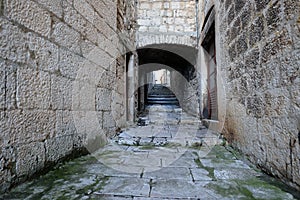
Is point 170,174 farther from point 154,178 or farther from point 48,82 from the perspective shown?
point 48,82

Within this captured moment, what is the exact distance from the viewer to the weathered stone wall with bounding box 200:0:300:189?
120cm

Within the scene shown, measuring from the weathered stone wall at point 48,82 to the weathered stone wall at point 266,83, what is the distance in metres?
1.59

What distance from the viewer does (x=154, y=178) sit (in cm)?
142

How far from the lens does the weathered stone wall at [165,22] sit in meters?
4.85

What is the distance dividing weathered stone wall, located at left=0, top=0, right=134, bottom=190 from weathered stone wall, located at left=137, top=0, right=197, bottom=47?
239cm

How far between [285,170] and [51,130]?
1.67 meters

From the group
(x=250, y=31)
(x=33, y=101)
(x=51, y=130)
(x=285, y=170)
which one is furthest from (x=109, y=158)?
(x=250, y=31)

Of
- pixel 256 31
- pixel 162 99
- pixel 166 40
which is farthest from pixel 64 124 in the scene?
pixel 162 99

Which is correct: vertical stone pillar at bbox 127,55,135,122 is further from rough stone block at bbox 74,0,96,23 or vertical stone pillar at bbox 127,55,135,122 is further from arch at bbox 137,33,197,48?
rough stone block at bbox 74,0,96,23

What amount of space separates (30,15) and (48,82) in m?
0.47

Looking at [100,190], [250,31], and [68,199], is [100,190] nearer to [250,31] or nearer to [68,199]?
[68,199]

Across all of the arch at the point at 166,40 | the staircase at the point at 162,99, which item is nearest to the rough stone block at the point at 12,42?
the arch at the point at 166,40

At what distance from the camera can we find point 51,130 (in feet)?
5.03

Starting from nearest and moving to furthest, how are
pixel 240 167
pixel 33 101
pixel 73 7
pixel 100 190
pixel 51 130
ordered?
pixel 100 190 → pixel 33 101 → pixel 51 130 → pixel 240 167 → pixel 73 7
